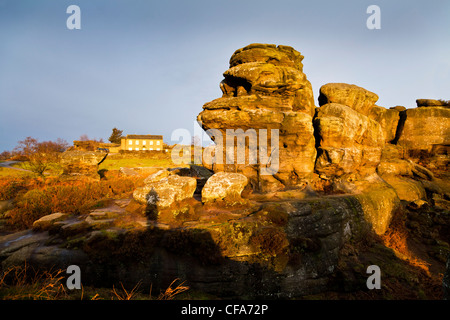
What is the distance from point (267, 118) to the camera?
1156 centimetres

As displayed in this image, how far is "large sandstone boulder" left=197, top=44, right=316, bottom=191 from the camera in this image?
11.8 meters

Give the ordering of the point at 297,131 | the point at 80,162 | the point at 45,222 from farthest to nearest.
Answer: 1. the point at 80,162
2. the point at 297,131
3. the point at 45,222

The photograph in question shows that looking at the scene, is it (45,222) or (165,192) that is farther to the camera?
(165,192)

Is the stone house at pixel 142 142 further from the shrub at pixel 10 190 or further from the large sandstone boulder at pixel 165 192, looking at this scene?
the large sandstone boulder at pixel 165 192

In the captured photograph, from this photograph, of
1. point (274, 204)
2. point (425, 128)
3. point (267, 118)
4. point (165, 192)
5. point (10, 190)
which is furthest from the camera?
point (425, 128)

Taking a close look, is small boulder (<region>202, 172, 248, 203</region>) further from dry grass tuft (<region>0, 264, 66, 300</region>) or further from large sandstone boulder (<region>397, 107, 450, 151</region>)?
large sandstone boulder (<region>397, 107, 450, 151</region>)

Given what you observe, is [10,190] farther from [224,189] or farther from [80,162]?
[224,189]

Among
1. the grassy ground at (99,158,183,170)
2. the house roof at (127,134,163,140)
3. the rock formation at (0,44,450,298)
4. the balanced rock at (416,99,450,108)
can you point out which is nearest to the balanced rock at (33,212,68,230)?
the rock formation at (0,44,450,298)

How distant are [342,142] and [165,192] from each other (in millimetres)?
11459

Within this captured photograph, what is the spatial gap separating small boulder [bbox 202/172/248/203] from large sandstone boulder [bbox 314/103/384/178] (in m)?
6.34

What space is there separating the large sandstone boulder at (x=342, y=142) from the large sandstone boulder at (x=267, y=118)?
0.75 meters

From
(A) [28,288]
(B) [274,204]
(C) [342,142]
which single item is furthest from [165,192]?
(C) [342,142]
